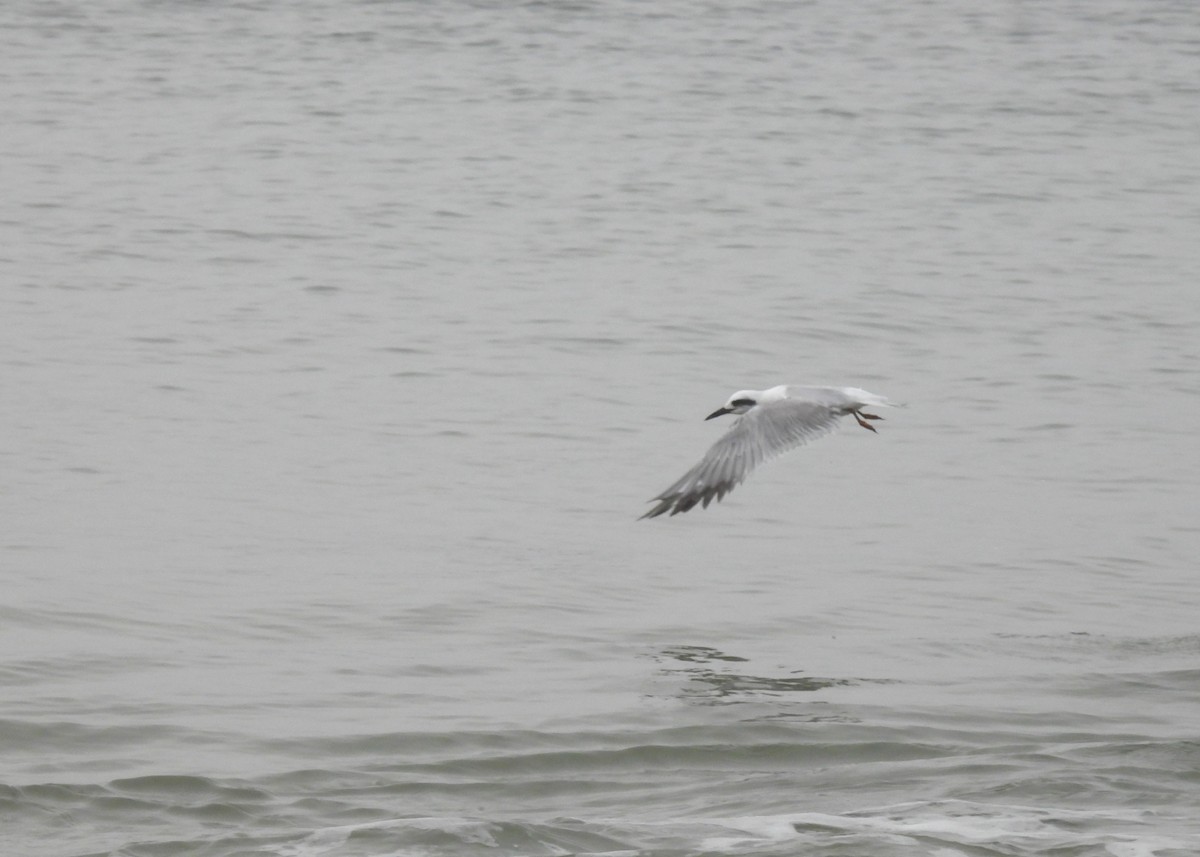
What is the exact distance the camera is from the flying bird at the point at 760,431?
25.6ft

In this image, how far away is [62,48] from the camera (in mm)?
21266

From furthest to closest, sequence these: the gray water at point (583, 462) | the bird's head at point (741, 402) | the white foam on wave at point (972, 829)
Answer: the bird's head at point (741, 402)
the gray water at point (583, 462)
the white foam on wave at point (972, 829)

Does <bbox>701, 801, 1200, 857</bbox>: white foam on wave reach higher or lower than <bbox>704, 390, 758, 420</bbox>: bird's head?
lower

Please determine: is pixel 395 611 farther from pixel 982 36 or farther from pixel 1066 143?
pixel 982 36

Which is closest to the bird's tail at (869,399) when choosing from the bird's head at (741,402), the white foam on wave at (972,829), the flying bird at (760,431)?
the flying bird at (760,431)

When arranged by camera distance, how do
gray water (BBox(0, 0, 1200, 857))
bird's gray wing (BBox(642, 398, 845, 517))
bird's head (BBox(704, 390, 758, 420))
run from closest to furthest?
gray water (BBox(0, 0, 1200, 857)) → bird's gray wing (BBox(642, 398, 845, 517)) → bird's head (BBox(704, 390, 758, 420))

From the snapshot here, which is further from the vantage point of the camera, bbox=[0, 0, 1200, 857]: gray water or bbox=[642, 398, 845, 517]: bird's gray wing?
bbox=[642, 398, 845, 517]: bird's gray wing

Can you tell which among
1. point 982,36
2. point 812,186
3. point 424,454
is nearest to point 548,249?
point 812,186

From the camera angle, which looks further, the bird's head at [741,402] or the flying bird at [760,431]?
the bird's head at [741,402]

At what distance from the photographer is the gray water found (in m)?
6.28

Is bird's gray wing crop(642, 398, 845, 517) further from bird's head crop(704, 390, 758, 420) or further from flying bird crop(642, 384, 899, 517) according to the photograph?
bird's head crop(704, 390, 758, 420)

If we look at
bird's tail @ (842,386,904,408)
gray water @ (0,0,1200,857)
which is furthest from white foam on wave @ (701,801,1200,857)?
bird's tail @ (842,386,904,408)

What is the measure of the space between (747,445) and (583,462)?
211 cm

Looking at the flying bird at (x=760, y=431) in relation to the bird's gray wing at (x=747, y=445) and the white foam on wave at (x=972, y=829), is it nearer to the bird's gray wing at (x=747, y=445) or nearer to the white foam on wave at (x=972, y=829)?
the bird's gray wing at (x=747, y=445)
